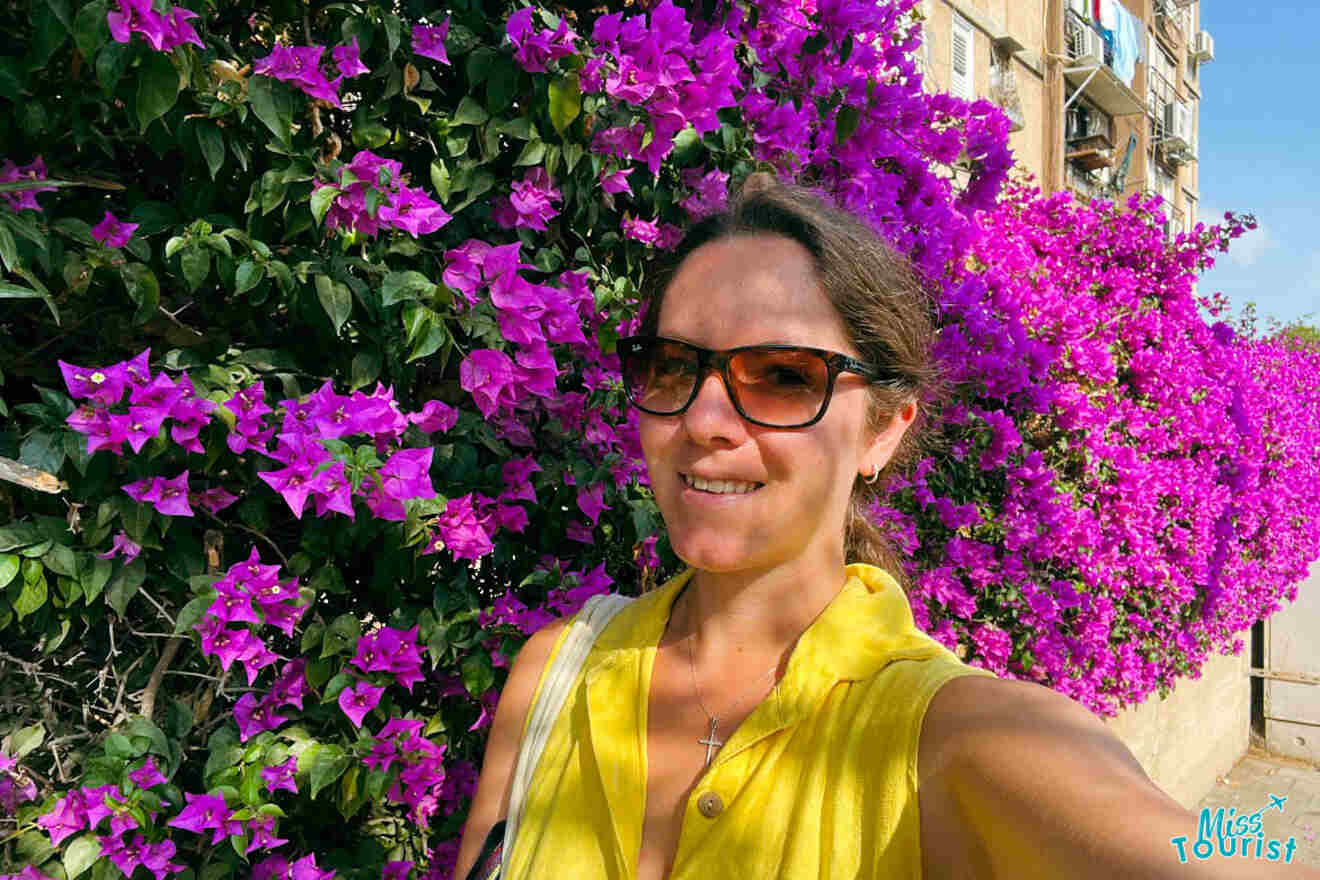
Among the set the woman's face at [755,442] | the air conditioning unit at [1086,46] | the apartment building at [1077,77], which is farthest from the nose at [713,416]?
the air conditioning unit at [1086,46]

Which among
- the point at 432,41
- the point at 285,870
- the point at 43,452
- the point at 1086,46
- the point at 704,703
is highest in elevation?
the point at 1086,46

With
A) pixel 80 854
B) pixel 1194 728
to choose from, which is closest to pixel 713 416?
pixel 80 854

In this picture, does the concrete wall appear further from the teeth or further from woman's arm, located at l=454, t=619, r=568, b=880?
the teeth

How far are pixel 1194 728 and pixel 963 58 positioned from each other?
11.0 metres

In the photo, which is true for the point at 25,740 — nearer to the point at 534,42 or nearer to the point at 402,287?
the point at 402,287

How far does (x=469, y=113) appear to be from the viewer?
1731 mm

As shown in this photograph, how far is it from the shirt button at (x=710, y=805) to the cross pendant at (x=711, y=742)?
84 mm

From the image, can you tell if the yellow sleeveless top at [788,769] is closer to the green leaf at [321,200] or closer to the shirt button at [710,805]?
the shirt button at [710,805]

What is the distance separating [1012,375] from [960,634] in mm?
1291

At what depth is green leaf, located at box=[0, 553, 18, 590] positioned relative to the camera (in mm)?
1368

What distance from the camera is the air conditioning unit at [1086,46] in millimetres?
17650

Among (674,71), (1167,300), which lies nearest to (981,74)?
(1167,300)

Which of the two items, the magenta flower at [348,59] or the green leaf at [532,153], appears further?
the green leaf at [532,153]

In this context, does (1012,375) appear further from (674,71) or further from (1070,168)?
(1070,168)
